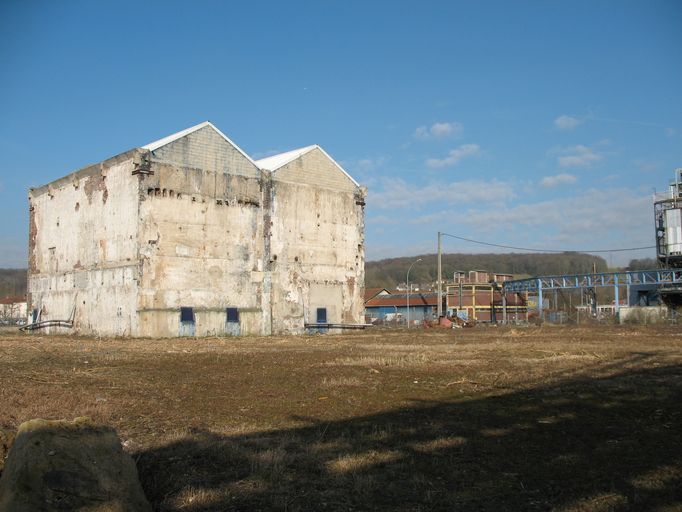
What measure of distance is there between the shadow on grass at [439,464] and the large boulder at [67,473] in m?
0.55

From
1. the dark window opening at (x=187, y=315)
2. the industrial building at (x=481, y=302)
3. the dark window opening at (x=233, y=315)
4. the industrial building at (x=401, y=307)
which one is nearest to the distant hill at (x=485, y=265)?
the industrial building at (x=481, y=302)

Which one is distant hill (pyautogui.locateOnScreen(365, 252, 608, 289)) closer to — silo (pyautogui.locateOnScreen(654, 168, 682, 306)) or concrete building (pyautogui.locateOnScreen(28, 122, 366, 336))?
silo (pyautogui.locateOnScreen(654, 168, 682, 306))

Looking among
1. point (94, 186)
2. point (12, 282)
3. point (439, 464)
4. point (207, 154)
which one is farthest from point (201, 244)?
point (12, 282)

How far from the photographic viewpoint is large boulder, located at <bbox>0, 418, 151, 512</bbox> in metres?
4.46

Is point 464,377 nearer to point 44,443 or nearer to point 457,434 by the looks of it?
point 457,434

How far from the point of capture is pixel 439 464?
6.59m

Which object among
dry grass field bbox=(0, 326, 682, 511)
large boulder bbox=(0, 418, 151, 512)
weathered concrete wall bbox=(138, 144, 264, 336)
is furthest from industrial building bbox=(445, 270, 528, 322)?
large boulder bbox=(0, 418, 151, 512)

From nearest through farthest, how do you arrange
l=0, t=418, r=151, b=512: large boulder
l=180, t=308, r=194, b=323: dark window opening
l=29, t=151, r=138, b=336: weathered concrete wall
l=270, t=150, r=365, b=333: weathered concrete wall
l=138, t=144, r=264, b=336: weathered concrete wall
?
l=0, t=418, r=151, b=512: large boulder, l=138, t=144, r=264, b=336: weathered concrete wall, l=29, t=151, r=138, b=336: weathered concrete wall, l=180, t=308, r=194, b=323: dark window opening, l=270, t=150, r=365, b=333: weathered concrete wall

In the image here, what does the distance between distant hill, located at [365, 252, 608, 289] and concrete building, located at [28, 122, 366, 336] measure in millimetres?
74245

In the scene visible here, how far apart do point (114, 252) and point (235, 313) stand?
7.55 m

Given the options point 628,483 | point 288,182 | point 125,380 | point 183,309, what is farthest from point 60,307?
point 628,483

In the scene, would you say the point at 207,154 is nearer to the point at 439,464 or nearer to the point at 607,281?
the point at 439,464

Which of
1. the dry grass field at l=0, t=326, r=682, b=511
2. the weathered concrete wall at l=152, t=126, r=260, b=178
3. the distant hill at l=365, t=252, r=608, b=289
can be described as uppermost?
the weathered concrete wall at l=152, t=126, r=260, b=178

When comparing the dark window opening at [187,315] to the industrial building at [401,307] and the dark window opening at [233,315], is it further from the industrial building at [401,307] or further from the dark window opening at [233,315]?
the industrial building at [401,307]
